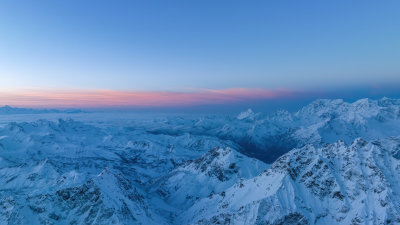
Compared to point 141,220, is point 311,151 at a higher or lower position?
higher

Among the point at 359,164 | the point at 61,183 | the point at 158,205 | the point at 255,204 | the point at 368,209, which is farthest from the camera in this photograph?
the point at 158,205

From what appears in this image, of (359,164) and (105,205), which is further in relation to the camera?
(359,164)

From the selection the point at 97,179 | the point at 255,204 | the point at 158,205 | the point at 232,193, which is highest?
the point at 97,179

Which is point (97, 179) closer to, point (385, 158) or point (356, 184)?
point (356, 184)

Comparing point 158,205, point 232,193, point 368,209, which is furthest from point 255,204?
point 158,205

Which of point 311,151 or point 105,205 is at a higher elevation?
point 311,151

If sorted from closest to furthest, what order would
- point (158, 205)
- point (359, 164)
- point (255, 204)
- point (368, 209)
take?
1. point (368, 209)
2. point (255, 204)
3. point (359, 164)
4. point (158, 205)

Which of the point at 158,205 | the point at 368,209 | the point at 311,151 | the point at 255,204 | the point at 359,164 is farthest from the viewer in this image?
the point at 158,205

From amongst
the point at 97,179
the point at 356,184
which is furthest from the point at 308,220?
the point at 97,179

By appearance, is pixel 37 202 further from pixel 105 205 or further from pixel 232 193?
pixel 232 193
